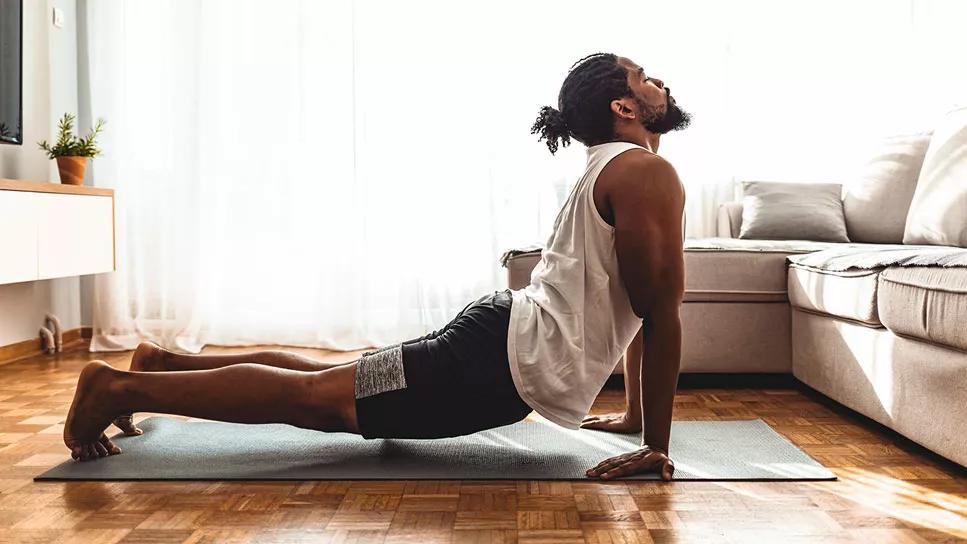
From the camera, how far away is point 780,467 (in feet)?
6.50

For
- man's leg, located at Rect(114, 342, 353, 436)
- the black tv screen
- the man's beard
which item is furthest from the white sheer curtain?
the man's beard

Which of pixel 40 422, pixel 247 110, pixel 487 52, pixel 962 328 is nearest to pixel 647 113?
pixel 962 328

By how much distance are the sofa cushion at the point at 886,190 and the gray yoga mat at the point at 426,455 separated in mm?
1490

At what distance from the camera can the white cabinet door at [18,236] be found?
3.19m

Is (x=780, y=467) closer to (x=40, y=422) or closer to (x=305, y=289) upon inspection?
(x=40, y=422)

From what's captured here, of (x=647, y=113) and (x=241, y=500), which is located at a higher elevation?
(x=647, y=113)

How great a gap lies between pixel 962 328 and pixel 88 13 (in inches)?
154

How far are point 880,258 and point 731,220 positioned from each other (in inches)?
65.2

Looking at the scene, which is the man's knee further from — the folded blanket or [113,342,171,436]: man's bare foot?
the folded blanket

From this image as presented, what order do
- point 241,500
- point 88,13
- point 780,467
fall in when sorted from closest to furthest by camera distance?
1. point 241,500
2. point 780,467
3. point 88,13

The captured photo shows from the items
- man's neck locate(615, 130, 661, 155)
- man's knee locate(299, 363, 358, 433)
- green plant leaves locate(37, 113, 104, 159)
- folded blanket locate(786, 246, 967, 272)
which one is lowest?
man's knee locate(299, 363, 358, 433)

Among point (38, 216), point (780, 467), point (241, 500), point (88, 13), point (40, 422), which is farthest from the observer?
point (88, 13)

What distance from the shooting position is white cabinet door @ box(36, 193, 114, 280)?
347cm

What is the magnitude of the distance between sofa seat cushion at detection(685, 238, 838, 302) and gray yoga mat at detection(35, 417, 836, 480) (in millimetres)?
668
